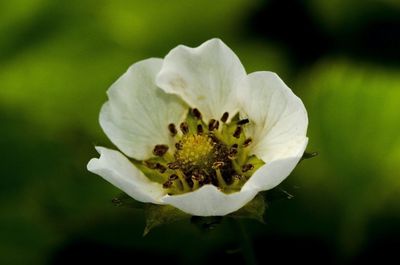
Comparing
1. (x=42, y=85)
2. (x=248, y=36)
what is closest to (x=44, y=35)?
(x=42, y=85)

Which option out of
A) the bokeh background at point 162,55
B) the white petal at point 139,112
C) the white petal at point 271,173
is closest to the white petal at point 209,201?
the white petal at point 271,173

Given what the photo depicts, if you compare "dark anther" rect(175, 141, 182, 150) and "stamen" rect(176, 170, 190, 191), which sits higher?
"dark anther" rect(175, 141, 182, 150)

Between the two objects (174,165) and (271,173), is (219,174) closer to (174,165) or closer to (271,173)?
(174,165)

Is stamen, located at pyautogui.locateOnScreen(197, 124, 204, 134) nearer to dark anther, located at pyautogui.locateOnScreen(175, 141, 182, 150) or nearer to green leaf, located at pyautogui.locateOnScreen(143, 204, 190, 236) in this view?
dark anther, located at pyautogui.locateOnScreen(175, 141, 182, 150)

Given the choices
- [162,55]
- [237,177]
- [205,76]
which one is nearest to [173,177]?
[237,177]

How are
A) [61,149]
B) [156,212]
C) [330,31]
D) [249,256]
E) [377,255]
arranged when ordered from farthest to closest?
[330,31] < [61,149] < [377,255] < [249,256] < [156,212]

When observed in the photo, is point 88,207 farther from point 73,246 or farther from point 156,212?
point 156,212

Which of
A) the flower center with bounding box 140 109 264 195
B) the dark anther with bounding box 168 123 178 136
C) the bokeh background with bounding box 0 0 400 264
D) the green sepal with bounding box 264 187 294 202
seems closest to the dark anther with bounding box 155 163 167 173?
the flower center with bounding box 140 109 264 195
